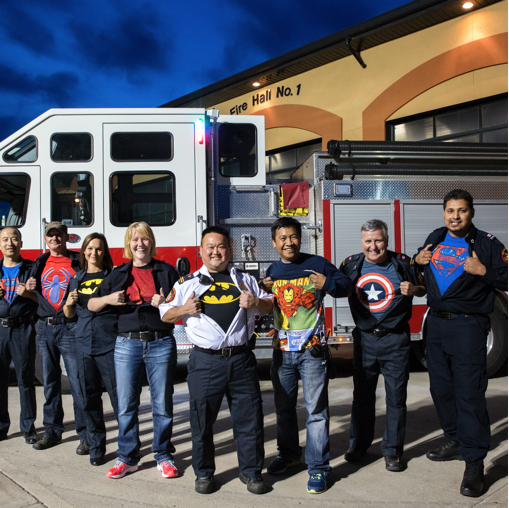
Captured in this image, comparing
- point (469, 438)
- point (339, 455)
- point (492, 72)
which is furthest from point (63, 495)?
point (492, 72)

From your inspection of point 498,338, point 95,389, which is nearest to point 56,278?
point 95,389

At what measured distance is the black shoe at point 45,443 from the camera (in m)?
3.90

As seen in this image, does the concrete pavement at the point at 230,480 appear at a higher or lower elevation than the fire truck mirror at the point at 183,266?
lower

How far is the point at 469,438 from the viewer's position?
3158 millimetres

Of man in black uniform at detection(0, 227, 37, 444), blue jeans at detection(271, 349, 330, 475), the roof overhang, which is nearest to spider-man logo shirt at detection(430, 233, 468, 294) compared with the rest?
blue jeans at detection(271, 349, 330, 475)

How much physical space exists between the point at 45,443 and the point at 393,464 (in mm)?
2741

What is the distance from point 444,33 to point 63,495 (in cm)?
1043

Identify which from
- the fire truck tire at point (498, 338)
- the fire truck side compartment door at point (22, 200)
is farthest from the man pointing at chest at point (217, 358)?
the fire truck tire at point (498, 338)

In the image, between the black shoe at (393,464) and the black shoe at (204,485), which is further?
the black shoe at (393,464)

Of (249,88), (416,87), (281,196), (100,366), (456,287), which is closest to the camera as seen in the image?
(456,287)

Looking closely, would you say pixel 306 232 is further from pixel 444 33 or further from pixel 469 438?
pixel 444 33

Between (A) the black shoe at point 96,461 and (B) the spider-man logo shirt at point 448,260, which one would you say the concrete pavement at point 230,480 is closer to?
(A) the black shoe at point 96,461

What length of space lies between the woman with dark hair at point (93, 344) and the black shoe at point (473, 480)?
7.95ft

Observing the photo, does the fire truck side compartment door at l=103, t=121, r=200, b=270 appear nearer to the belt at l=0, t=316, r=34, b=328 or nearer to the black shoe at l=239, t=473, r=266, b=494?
the belt at l=0, t=316, r=34, b=328
